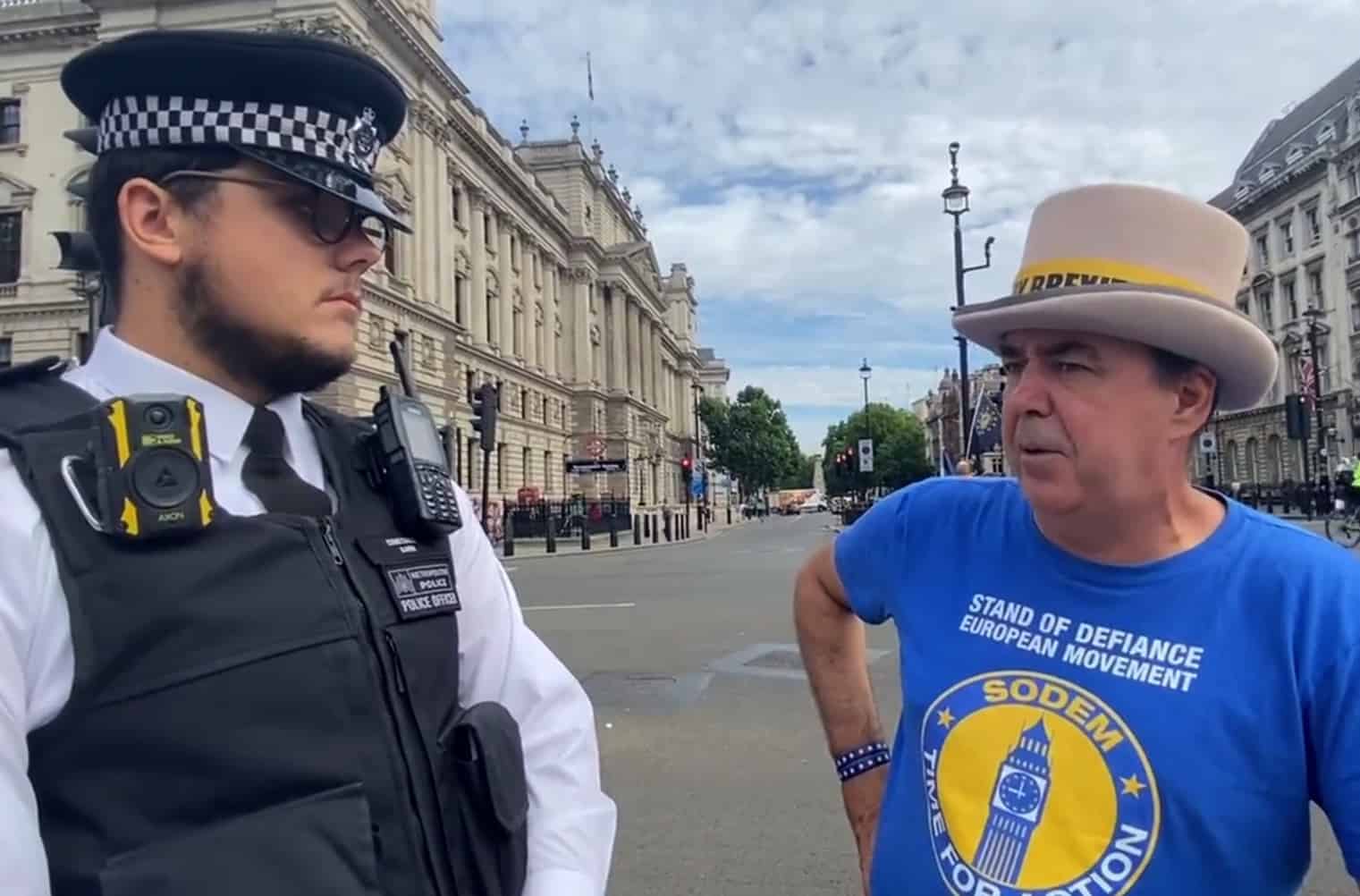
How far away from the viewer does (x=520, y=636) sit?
176 centimetres

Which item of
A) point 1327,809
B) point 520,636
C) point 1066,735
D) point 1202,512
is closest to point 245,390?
point 520,636

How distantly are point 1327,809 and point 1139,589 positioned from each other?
1.29 ft

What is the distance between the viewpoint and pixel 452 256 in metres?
46.3

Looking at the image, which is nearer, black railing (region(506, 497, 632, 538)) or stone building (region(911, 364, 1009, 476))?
stone building (region(911, 364, 1009, 476))

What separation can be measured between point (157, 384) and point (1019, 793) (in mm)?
1470

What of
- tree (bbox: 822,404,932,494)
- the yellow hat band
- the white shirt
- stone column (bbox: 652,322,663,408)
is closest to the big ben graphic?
the white shirt

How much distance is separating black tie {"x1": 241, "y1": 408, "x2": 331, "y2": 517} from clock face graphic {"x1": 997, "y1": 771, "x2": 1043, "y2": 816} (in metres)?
1.16

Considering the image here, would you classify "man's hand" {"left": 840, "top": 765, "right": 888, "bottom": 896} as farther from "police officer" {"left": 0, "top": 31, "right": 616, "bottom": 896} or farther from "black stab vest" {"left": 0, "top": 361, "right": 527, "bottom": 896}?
"black stab vest" {"left": 0, "top": 361, "right": 527, "bottom": 896}

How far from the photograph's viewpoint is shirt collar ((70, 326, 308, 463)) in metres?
1.48

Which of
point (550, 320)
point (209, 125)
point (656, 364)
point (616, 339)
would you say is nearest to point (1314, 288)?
point (616, 339)

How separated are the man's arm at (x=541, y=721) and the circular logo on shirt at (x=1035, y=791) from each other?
575 mm

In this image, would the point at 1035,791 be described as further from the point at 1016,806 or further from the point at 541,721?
the point at 541,721

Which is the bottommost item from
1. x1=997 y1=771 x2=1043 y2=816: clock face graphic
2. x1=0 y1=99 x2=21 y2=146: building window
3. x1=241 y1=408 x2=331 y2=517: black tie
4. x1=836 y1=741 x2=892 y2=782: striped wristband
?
x1=836 y1=741 x2=892 y2=782: striped wristband

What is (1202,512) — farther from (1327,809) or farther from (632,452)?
(632,452)
